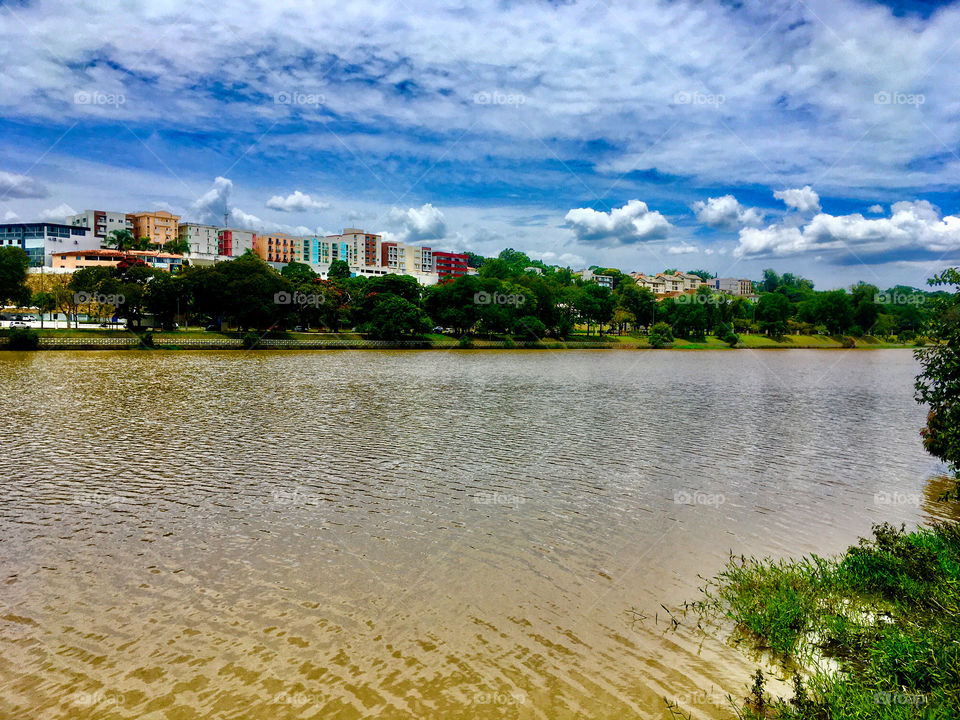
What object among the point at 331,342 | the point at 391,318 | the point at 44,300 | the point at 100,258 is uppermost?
the point at 100,258

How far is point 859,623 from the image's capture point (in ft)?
24.2

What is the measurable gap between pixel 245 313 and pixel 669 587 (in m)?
77.3

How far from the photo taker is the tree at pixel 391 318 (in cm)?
8381

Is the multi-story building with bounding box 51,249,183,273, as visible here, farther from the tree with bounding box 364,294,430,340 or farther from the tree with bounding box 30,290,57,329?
the tree with bounding box 364,294,430,340

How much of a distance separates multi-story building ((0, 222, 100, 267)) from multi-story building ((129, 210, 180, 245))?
66.6ft

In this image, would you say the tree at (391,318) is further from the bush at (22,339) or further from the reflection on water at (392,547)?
the reflection on water at (392,547)

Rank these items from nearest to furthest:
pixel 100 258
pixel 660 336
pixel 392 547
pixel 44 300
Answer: pixel 392 547
pixel 44 300
pixel 660 336
pixel 100 258

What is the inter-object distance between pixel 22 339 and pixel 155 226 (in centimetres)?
14296

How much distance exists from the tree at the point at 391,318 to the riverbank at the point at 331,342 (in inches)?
60.9

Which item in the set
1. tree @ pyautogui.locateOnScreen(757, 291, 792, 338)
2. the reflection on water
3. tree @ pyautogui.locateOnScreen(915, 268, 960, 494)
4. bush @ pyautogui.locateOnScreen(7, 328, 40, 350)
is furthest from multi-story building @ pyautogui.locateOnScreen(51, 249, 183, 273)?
tree @ pyautogui.locateOnScreen(915, 268, 960, 494)

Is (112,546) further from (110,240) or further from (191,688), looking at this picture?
(110,240)

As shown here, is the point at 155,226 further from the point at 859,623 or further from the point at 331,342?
the point at 859,623

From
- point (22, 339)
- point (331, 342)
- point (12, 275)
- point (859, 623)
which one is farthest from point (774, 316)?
point (859, 623)

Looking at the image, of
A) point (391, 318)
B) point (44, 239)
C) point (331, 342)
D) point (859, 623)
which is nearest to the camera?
point (859, 623)
